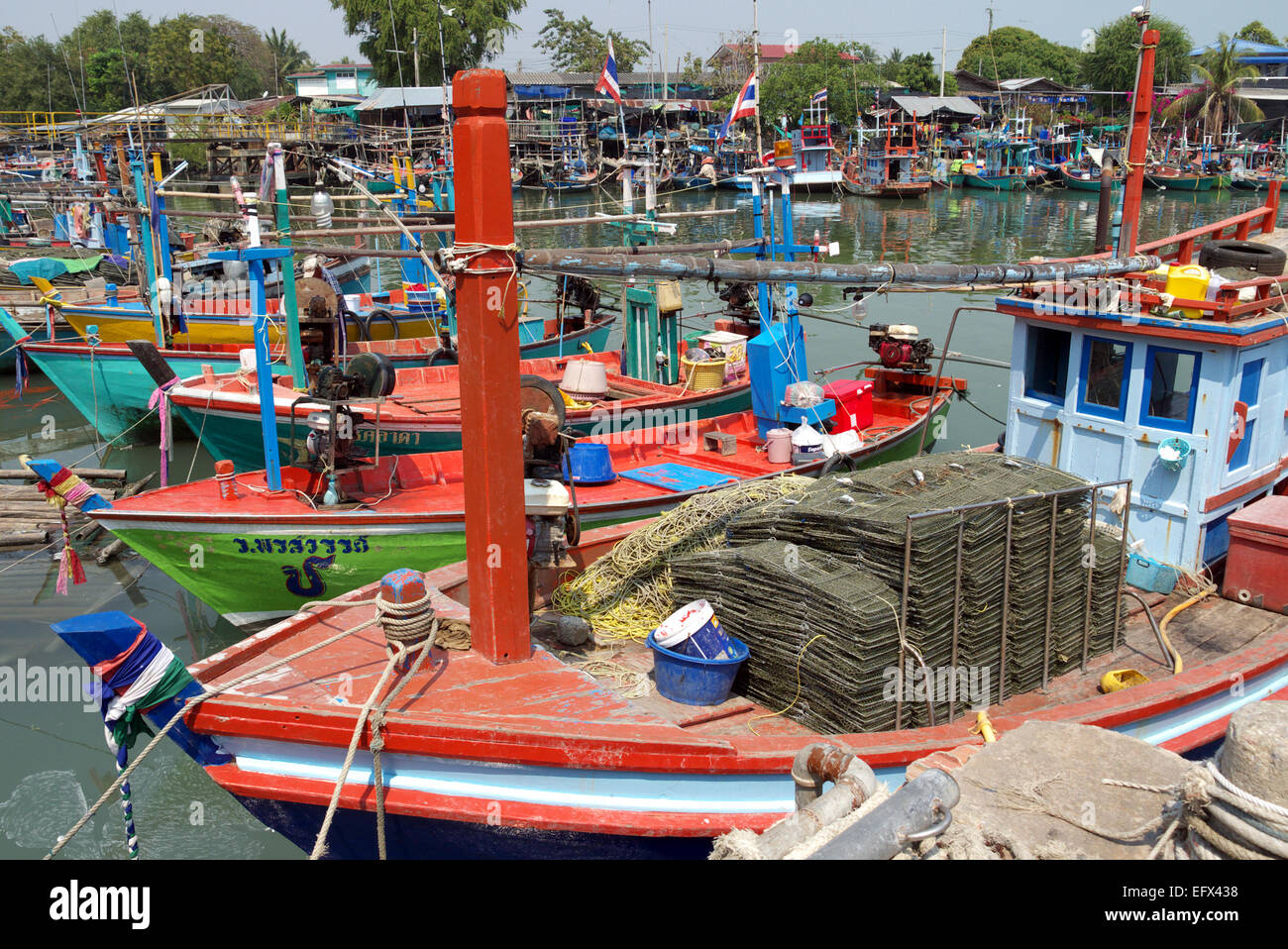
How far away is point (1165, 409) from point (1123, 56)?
88740mm

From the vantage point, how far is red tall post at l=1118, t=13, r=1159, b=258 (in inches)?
332

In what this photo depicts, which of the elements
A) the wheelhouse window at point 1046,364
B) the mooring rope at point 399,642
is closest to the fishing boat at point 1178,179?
the wheelhouse window at point 1046,364

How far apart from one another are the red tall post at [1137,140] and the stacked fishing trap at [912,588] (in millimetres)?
3256

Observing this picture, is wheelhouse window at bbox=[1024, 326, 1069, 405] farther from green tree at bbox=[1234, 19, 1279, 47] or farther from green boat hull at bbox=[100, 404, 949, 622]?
green tree at bbox=[1234, 19, 1279, 47]

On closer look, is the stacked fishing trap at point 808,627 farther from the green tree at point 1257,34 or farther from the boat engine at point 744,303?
the green tree at point 1257,34

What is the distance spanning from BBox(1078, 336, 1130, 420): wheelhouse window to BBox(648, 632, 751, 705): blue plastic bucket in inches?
150

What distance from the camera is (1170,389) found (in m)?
7.69

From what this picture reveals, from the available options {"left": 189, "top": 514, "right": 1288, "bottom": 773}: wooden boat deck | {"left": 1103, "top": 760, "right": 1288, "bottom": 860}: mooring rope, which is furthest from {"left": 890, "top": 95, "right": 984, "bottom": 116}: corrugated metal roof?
{"left": 1103, "top": 760, "right": 1288, "bottom": 860}: mooring rope

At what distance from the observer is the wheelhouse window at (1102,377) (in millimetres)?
7938

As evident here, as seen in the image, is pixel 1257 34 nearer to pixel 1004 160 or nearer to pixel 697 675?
pixel 1004 160

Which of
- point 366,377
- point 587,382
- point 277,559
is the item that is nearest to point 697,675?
point 277,559
